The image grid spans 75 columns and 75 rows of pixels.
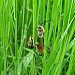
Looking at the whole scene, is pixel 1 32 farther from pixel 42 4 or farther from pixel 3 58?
pixel 42 4

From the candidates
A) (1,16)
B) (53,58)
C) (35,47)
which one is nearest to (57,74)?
(53,58)

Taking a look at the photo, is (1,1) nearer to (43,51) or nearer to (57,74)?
(43,51)

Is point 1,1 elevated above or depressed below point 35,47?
above

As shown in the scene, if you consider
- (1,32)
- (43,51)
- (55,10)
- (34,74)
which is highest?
(55,10)

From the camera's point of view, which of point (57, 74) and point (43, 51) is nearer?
point (57, 74)

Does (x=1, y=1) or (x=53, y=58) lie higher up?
(x=1, y=1)

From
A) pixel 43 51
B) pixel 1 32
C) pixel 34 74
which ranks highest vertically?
pixel 1 32

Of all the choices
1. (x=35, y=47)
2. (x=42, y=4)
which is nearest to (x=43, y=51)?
(x=35, y=47)

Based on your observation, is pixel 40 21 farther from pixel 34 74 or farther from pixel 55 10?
pixel 34 74
